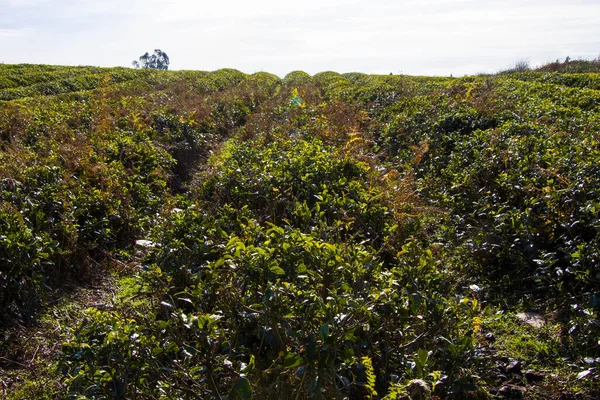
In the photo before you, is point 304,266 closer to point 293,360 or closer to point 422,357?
point 293,360

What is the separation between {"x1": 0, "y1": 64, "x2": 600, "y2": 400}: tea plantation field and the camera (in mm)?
2660

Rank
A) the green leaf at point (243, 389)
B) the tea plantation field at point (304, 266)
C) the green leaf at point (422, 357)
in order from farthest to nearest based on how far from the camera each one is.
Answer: the tea plantation field at point (304, 266)
the green leaf at point (422, 357)
the green leaf at point (243, 389)

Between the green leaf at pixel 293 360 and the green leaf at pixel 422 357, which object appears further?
the green leaf at pixel 422 357

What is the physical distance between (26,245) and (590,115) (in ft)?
29.8

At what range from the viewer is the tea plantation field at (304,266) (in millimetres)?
2660

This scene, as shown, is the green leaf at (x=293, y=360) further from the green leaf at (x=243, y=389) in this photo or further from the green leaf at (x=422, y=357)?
the green leaf at (x=422, y=357)

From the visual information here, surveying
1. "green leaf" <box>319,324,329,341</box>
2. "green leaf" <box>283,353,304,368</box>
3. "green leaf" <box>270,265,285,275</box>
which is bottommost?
"green leaf" <box>283,353,304,368</box>

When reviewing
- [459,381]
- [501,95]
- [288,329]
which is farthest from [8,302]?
[501,95]

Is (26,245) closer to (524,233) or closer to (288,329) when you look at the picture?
(288,329)

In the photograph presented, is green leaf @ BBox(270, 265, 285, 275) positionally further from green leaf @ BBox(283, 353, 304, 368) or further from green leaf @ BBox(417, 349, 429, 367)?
green leaf @ BBox(417, 349, 429, 367)

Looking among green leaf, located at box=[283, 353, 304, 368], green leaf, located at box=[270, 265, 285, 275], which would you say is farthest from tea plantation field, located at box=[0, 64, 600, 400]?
green leaf, located at box=[270, 265, 285, 275]

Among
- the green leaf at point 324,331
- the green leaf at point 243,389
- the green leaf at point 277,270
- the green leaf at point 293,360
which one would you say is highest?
the green leaf at point 277,270

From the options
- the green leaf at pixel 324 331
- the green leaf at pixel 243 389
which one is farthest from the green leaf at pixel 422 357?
the green leaf at pixel 243 389

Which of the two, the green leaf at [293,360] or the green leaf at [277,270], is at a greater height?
the green leaf at [277,270]
